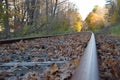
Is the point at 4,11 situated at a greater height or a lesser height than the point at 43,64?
greater

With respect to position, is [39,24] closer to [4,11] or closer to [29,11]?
[29,11]

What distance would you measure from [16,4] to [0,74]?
22.2 metres

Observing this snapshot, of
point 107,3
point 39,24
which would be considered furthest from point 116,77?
point 107,3

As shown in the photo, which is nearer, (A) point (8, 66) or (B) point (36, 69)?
(B) point (36, 69)

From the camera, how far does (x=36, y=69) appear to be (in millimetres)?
2551

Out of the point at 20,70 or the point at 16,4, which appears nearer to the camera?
the point at 20,70

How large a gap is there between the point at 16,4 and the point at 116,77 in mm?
22363

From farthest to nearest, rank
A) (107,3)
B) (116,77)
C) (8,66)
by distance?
(107,3) → (8,66) → (116,77)

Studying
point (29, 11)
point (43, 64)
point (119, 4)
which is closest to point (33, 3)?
point (29, 11)

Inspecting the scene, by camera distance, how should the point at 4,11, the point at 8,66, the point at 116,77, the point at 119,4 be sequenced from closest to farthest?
the point at 116,77
the point at 8,66
the point at 4,11
the point at 119,4

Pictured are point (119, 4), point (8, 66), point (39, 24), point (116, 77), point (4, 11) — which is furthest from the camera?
point (119, 4)

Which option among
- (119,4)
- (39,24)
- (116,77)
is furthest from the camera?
(119,4)

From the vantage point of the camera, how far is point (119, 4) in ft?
160

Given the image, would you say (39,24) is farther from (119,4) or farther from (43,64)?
(119,4)
